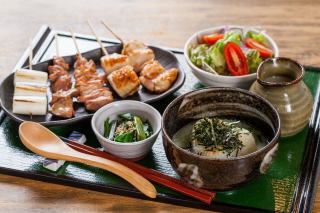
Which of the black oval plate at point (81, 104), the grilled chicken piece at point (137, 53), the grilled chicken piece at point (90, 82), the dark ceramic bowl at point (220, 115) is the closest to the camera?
the dark ceramic bowl at point (220, 115)

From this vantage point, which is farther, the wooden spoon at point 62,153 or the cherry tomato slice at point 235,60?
the cherry tomato slice at point 235,60

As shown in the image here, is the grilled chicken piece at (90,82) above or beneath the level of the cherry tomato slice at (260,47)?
beneath

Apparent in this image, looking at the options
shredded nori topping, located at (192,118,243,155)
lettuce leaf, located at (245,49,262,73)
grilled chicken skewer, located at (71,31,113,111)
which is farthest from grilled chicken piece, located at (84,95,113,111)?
lettuce leaf, located at (245,49,262,73)

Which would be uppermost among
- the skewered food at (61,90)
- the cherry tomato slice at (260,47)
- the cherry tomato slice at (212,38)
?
the cherry tomato slice at (212,38)

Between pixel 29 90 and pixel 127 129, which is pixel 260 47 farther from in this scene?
pixel 29 90

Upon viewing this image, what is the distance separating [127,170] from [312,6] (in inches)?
81.9

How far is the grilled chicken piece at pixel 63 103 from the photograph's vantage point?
2617 mm

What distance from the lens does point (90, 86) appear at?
2791 millimetres

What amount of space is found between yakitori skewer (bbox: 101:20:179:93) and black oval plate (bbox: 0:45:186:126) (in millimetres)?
39

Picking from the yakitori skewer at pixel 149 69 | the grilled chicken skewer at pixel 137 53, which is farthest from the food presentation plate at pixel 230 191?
the grilled chicken skewer at pixel 137 53

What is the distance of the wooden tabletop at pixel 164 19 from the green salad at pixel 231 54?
37 cm

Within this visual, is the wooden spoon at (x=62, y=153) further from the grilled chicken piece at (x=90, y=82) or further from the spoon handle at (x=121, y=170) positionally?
the grilled chicken piece at (x=90, y=82)

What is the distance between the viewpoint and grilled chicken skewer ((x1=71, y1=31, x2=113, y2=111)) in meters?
2.68

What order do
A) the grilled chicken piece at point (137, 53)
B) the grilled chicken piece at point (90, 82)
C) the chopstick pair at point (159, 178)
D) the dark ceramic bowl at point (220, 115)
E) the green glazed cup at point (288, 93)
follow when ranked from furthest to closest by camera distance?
1. the grilled chicken piece at point (137, 53)
2. the grilled chicken piece at point (90, 82)
3. the green glazed cup at point (288, 93)
4. the chopstick pair at point (159, 178)
5. the dark ceramic bowl at point (220, 115)
